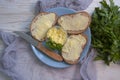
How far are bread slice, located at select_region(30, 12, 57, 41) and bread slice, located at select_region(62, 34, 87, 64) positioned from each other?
0.08 m

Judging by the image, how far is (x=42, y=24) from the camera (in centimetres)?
95

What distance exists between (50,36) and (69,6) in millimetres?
137

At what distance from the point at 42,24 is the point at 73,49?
13cm

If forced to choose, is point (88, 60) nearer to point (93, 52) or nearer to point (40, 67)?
point (93, 52)

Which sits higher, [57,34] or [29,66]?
[57,34]

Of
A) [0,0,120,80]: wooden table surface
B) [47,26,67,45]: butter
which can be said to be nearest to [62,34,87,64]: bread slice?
[47,26,67,45]: butter

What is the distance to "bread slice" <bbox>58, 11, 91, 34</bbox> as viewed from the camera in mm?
939

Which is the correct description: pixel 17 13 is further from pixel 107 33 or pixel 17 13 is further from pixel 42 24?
pixel 107 33

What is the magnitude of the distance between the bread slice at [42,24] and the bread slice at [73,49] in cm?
8

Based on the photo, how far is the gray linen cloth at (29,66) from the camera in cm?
95

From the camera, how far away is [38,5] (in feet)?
3.26

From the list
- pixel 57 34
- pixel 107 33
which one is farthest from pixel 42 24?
pixel 107 33

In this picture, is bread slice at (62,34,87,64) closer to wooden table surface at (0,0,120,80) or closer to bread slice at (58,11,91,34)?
bread slice at (58,11,91,34)

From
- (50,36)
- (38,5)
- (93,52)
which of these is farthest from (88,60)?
(38,5)
